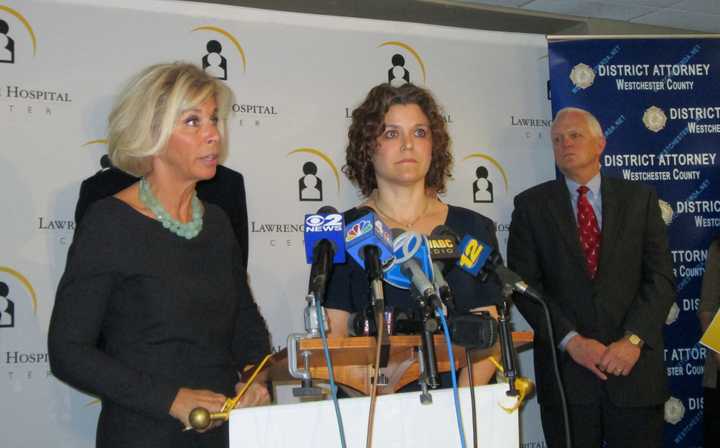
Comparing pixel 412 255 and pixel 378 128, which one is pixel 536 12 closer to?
pixel 378 128

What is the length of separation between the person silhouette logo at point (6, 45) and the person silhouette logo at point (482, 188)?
8.37ft

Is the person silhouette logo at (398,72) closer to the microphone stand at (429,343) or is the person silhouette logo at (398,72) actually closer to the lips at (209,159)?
the lips at (209,159)

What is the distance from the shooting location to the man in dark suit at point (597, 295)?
Answer: 3.56 m

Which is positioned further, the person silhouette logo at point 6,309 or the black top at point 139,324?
the person silhouette logo at point 6,309

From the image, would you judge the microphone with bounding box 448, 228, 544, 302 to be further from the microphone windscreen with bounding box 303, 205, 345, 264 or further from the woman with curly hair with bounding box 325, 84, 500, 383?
the woman with curly hair with bounding box 325, 84, 500, 383

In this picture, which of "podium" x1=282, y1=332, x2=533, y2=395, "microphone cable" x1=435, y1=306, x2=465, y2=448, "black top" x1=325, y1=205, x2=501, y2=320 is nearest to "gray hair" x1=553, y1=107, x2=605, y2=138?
"black top" x1=325, y1=205, x2=501, y2=320

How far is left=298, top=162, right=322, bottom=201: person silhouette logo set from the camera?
13.5 feet

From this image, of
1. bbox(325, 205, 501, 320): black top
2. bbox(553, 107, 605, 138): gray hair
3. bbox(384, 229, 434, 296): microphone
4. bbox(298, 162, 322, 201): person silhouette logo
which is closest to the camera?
bbox(384, 229, 434, 296): microphone

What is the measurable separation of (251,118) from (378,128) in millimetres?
1374

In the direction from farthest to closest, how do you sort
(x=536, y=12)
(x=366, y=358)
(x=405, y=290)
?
(x=536, y=12) < (x=405, y=290) < (x=366, y=358)

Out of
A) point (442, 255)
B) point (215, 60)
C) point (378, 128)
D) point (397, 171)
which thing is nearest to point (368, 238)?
point (442, 255)

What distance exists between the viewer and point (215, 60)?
4023mm

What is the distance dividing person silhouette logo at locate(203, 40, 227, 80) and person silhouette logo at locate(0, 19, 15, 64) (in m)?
0.92

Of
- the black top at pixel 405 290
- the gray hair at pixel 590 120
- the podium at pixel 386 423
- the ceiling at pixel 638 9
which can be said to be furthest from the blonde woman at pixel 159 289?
the ceiling at pixel 638 9
